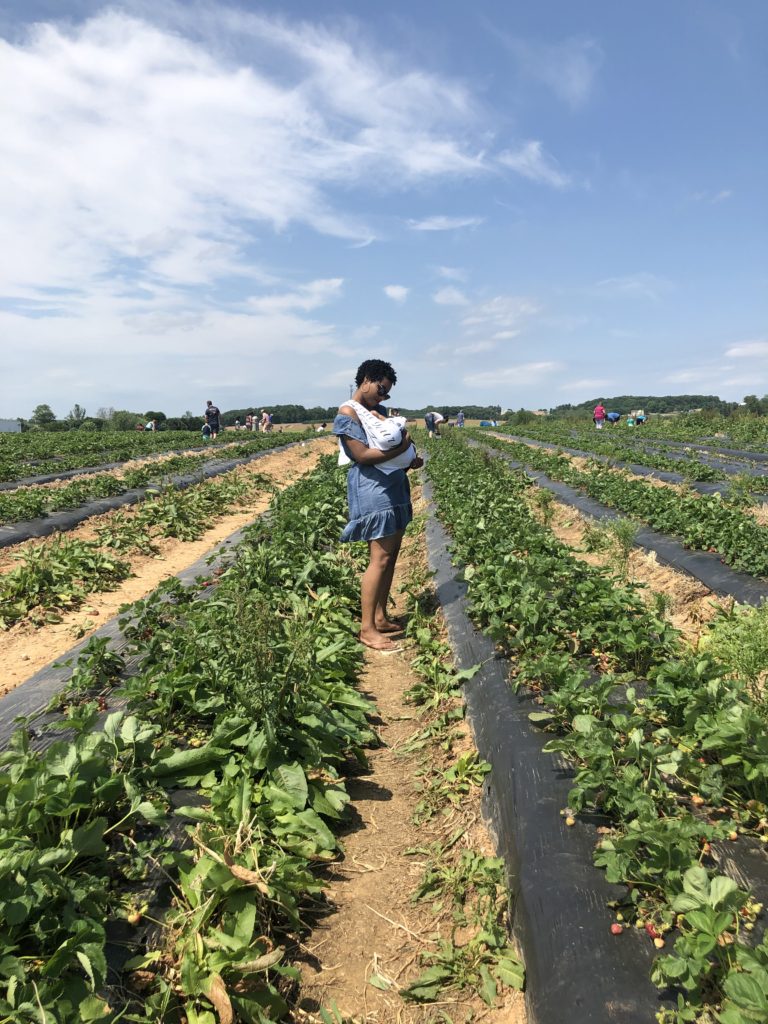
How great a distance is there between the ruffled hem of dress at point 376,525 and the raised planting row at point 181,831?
3.62ft

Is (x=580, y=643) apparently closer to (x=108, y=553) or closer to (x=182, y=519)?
(x=108, y=553)

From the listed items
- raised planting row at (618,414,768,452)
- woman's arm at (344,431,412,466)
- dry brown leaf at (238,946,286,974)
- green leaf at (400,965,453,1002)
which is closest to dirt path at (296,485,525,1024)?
green leaf at (400,965,453,1002)

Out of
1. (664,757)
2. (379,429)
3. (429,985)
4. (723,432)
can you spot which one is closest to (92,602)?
(379,429)

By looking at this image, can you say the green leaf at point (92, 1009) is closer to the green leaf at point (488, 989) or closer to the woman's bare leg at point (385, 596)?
the green leaf at point (488, 989)

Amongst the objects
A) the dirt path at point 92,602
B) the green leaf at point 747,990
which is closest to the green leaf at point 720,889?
the green leaf at point 747,990

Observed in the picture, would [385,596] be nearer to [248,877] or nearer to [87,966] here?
[248,877]

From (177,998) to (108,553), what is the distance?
6.82m

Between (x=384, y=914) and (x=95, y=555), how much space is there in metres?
6.07

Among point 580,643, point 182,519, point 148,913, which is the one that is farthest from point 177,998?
point 182,519

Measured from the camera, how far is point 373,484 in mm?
4688

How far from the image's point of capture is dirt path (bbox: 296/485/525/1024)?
6.76 feet

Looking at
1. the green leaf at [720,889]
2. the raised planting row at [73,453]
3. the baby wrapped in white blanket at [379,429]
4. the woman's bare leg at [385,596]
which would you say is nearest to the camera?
the green leaf at [720,889]

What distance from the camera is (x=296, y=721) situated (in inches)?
121

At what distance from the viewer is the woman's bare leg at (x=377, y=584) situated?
4734mm
